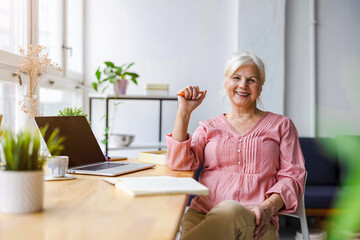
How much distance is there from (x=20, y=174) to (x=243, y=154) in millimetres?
1058

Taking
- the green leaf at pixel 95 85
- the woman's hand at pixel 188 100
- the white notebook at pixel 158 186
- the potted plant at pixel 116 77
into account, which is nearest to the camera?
the white notebook at pixel 158 186

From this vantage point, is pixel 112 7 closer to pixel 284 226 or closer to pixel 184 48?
pixel 184 48

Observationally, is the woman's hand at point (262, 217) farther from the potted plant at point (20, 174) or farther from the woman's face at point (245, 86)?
the potted plant at point (20, 174)

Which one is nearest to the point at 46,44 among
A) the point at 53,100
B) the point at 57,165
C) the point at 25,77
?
the point at 53,100

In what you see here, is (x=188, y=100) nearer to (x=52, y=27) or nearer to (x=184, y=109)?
(x=184, y=109)

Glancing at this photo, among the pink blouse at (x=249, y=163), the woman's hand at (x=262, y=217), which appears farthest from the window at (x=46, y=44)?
the woman's hand at (x=262, y=217)

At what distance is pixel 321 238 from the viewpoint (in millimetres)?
2996

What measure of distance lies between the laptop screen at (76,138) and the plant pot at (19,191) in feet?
2.03

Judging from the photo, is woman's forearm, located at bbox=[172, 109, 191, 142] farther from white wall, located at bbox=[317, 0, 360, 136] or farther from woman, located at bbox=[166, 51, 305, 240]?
white wall, located at bbox=[317, 0, 360, 136]

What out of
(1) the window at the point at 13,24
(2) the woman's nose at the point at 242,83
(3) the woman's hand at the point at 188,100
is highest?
(1) the window at the point at 13,24

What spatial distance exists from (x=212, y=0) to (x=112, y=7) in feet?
3.03

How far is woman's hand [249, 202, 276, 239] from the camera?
4.66 ft

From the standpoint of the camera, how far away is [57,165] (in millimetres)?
1309

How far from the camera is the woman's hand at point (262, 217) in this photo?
1.42 meters
